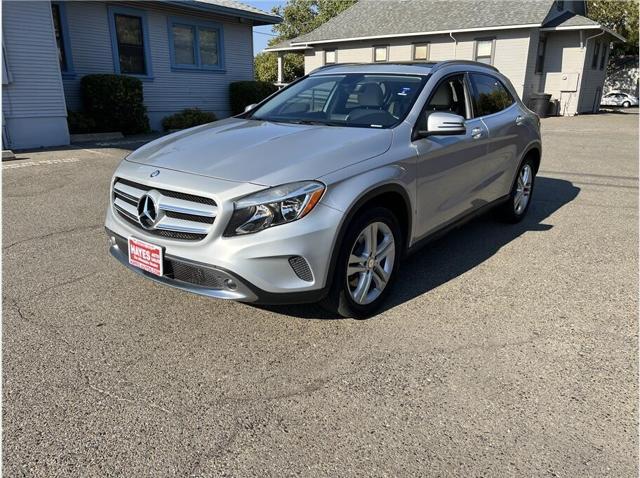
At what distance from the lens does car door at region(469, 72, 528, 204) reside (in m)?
4.79

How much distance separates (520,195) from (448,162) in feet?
7.23

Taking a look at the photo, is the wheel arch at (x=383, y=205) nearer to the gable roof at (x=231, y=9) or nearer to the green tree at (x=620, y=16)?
the gable roof at (x=231, y=9)

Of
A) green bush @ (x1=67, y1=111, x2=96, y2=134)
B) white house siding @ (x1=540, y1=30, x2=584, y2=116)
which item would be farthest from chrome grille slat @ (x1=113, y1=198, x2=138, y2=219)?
white house siding @ (x1=540, y1=30, x2=584, y2=116)

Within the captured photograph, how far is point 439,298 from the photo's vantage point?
154 inches

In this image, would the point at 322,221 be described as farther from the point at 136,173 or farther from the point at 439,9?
the point at 439,9

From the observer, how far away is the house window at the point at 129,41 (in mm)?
13562

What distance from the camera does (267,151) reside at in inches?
129

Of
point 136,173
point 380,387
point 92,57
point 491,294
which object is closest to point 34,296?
point 136,173

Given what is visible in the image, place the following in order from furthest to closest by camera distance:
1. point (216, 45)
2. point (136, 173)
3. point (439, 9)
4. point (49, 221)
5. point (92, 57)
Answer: point (439, 9)
point (216, 45)
point (92, 57)
point (49, 221)
point (136, 173)

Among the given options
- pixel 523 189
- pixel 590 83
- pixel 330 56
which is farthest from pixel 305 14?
pixel 523 189

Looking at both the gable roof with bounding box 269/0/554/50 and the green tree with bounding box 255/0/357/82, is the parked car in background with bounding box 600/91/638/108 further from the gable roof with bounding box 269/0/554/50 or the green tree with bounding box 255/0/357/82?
the green tree with bounding box 255/0/357/82

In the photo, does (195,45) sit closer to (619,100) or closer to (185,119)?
(185,119)

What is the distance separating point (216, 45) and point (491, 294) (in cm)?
1458

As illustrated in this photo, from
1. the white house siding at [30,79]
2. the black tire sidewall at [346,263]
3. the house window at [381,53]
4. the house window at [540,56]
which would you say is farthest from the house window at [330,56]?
the black tire sidewall at [346,263]
